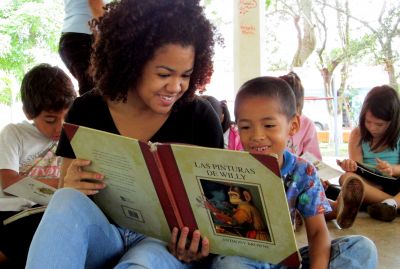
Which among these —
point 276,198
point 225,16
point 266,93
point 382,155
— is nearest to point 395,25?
point 225,16

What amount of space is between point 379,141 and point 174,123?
1801 mm

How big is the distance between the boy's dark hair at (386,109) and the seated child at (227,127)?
87 centimetres

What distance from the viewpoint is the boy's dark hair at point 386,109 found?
2.45 m

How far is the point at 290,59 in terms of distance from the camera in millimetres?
6262

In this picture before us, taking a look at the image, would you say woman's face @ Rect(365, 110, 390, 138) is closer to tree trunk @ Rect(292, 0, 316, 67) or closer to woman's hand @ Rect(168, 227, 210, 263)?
woman's hand @ Rect(168, 227, 210, 263)

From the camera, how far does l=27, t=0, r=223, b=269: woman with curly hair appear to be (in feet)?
3.23

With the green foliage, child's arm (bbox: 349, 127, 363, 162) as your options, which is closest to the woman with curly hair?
child's arm (bbox: 349, 127, 363, 162)

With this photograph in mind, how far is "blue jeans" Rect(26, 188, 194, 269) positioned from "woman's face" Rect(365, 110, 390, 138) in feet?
6.04

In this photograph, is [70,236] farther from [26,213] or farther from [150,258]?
[26,213]

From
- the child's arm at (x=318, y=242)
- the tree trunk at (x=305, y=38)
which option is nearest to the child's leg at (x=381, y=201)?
the child's arm at (x=318, y=242)

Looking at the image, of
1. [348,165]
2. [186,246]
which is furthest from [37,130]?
[348,165]

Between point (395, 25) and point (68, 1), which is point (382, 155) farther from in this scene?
point (395, 25)

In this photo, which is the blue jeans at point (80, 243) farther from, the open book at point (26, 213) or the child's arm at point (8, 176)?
the child's arm at point (8, 176)

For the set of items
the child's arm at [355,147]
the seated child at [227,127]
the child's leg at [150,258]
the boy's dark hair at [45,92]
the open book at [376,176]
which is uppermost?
the boy's dark hair at [45,92]
